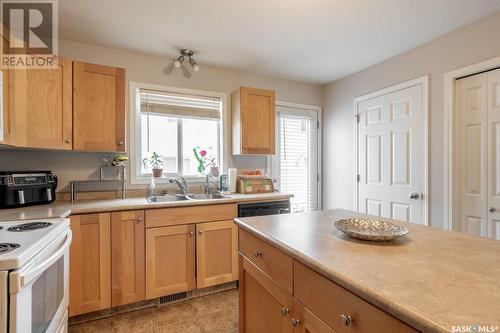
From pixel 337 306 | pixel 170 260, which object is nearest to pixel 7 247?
pixel 170 260

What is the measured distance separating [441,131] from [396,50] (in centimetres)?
97

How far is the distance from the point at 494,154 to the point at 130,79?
3411 millimetres

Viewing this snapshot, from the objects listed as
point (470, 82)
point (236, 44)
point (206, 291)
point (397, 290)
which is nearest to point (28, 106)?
point (236, 44)

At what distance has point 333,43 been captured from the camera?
2.52 meters

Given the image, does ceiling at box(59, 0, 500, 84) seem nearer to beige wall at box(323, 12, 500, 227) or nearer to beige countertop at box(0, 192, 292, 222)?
beige wall at box(323, 12, 500, 227)

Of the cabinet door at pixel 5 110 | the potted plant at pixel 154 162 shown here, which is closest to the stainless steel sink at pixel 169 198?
the potted plant at pixel 154 162

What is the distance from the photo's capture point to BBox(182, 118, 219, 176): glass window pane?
118 inches

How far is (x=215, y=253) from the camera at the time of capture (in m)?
2.43

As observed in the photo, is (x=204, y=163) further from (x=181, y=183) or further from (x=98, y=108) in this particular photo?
(x=98, y=108)

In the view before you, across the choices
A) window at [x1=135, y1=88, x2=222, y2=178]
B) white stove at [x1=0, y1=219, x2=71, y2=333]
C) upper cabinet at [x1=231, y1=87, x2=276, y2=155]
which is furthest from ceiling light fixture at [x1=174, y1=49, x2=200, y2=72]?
white stove at [x1=0, y1=219, x2=71, y2=333]

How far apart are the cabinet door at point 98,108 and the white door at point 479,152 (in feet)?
10.2

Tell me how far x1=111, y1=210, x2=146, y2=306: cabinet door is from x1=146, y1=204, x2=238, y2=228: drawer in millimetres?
97

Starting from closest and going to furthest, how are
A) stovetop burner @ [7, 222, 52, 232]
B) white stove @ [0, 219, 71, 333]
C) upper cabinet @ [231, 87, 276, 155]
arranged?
white stove @ [0, 219, 71, 333]
stovetop burner @ [7, 222, 52, 232]
upper cabinet @ [231, 87, 276, 155]

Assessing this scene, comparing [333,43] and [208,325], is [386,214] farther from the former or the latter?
[208,325]
